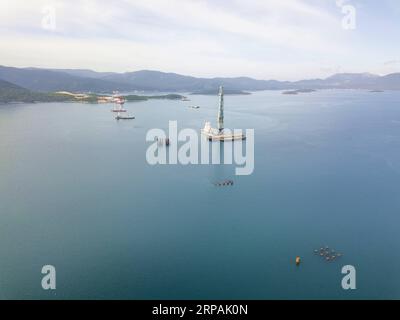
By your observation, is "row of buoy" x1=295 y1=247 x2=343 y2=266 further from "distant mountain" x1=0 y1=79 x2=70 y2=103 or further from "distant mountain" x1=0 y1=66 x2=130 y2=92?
"distant mountain" x1=0 y1=66 x2=130 y2=92

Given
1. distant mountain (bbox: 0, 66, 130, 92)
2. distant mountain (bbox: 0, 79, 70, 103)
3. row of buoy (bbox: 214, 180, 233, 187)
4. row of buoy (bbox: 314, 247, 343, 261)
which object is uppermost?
distant mountain (bbox: 0, 66, 130, 92)

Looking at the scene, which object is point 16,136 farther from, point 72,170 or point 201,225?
point 201,225

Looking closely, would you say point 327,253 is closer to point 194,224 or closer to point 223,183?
point 194,224

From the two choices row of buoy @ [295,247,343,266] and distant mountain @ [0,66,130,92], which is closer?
row of buoy @ [295,247,343,266]

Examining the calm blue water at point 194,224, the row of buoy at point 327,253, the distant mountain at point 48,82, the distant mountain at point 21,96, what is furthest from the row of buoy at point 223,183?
the distant mountain at point 48,82

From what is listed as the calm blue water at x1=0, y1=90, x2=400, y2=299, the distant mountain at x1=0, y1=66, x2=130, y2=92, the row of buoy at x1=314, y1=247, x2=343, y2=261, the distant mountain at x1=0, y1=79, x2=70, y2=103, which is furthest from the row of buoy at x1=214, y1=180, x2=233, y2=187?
the distant mountain at x1=0, y1=66, x2=130, y2=92

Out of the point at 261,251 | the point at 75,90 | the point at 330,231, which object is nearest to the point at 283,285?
the point at 261,251

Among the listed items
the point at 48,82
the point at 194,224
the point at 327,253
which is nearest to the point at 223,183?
the point at 194,224
